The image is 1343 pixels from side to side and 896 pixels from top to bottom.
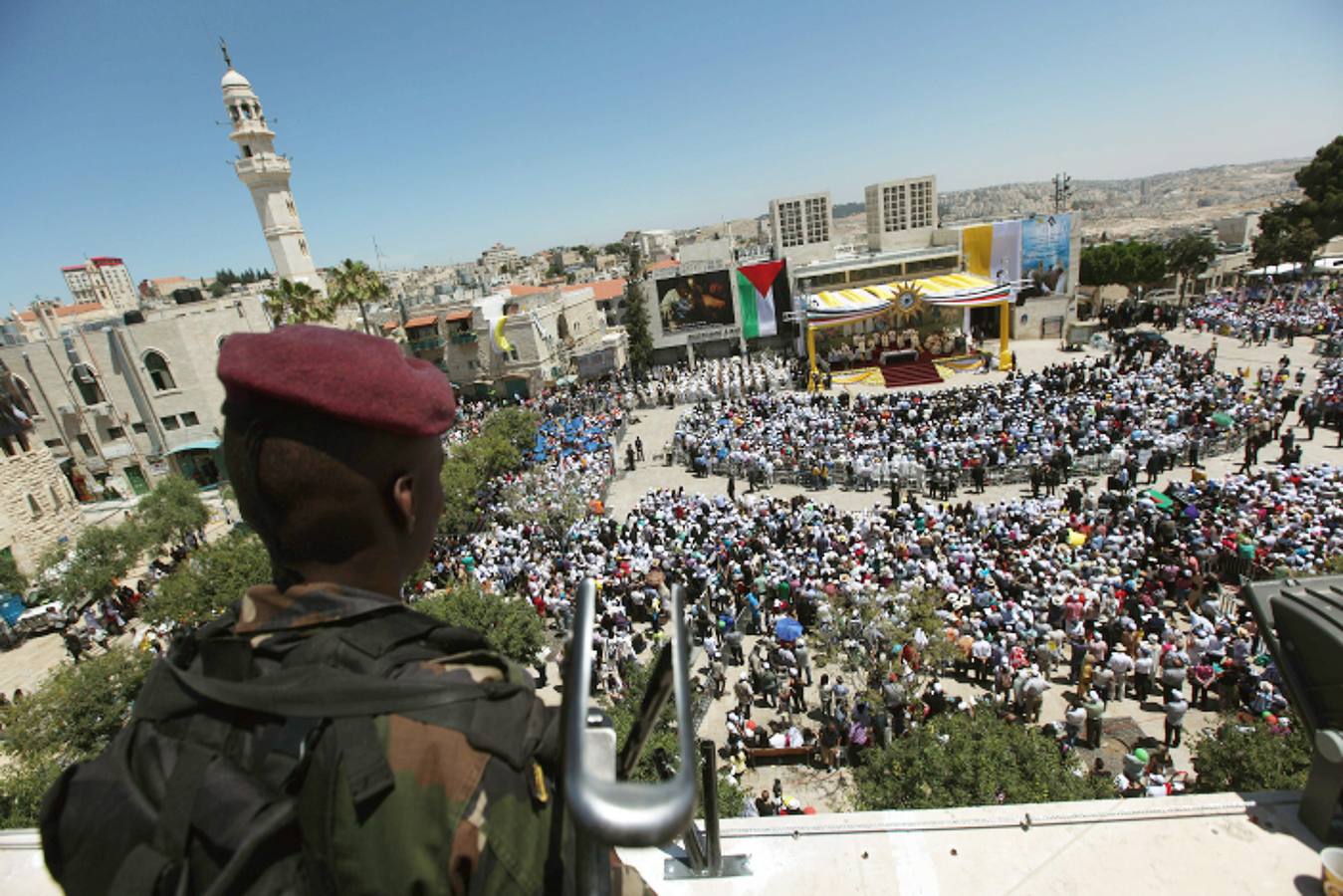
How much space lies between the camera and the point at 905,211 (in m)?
48.6

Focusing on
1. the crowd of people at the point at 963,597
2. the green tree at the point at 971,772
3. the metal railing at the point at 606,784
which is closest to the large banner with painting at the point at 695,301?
the crowd of people at the point at 963,597

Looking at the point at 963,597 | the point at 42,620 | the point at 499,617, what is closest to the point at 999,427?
the point at 963,597

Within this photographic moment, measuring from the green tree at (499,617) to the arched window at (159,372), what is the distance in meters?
29.1

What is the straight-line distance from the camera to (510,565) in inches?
685

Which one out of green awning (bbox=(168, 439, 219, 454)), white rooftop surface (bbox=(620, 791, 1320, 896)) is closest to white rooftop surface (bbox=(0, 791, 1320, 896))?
white rooftop surface (bbox=(620, 791, 1320, 896))

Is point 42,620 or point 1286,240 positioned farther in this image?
point 1286,240

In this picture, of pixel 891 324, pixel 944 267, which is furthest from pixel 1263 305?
pixel 891 324

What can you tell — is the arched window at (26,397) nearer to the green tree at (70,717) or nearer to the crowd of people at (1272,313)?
the green tree at (70,717)

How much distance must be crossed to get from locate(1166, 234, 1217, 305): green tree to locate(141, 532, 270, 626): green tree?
59.0 meters

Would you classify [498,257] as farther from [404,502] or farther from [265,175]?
[404,502]

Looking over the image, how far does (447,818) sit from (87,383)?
41.8 meters

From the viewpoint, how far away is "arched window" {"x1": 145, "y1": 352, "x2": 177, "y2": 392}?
32438mm

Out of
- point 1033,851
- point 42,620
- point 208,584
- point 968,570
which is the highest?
point 1033,851

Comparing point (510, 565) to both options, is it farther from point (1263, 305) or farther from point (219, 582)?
point (1263, 305)
